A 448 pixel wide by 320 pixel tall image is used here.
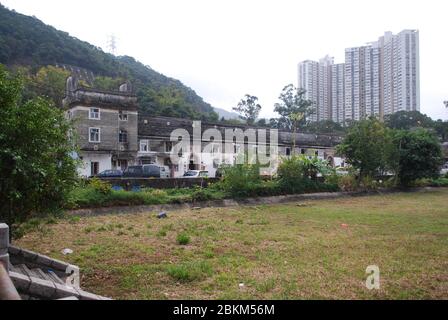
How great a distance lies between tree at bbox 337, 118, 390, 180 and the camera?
24.6 m

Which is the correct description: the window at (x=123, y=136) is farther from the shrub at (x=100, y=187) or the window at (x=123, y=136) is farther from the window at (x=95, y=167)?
the shrub at (x=100, y=187)

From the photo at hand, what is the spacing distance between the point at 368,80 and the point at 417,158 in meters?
32.0

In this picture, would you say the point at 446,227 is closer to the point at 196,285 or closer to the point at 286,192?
the point at 196,285

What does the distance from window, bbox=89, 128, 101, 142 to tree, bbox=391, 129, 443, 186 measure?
24.0 m

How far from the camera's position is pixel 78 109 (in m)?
30.5

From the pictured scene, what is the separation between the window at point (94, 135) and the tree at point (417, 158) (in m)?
24.0

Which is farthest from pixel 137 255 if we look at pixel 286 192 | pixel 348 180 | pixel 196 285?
pixel 348 180

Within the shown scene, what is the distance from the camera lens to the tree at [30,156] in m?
5.03

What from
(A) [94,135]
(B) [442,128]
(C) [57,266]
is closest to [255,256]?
(C) [57,266]

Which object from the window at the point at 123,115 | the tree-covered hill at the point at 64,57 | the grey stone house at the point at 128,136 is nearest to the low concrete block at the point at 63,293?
the grey stone house at the point at 128,136

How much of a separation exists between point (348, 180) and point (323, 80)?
1722 inches

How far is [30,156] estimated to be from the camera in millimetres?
5270

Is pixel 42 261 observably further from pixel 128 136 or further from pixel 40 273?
pixel 128 136

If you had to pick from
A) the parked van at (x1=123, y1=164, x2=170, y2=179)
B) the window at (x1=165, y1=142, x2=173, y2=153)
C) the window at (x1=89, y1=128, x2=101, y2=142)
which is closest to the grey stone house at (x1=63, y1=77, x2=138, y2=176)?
the window at (x1=89, y1=128, x2=101, y2=142)
